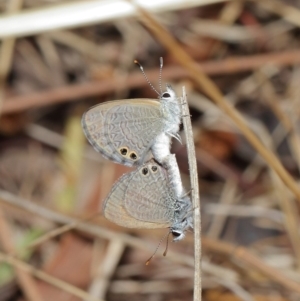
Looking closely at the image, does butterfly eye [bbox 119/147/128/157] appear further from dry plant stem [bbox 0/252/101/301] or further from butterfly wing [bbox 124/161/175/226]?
dry plant stem [bbox 0/252/101/301]

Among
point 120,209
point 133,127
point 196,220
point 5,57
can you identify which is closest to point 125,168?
point 5,57

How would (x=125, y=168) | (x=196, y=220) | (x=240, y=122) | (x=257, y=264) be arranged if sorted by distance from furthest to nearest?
(x=125, y=168)
(x=257, y=264)
(x=240, y=122)
(x=196, y=220)

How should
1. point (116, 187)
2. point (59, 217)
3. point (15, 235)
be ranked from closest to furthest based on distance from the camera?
point (116, 187) → point (59, 217) → point (15, 235)

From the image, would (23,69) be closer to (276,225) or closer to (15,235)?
(15,235)

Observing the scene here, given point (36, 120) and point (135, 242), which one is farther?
point (36, 120)

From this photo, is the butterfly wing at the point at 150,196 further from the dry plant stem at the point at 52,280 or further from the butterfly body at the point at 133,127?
the dry plant stem at the point at 52,280

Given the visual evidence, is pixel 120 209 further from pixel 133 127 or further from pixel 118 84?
pixel 118 84

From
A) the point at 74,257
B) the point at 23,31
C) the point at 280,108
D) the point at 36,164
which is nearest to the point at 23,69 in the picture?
the point at 36,164
